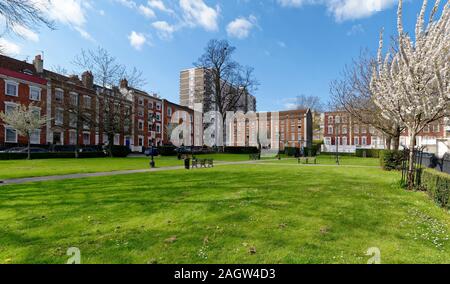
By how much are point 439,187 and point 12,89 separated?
146ft

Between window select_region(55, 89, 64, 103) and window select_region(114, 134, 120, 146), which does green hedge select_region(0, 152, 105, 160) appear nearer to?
window select_region(55, 89, 64, 103)

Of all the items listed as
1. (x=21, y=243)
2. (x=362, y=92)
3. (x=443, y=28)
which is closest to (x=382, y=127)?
(x=362, y=92)

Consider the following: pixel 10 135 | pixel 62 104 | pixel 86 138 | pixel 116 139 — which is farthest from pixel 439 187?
pixel 116 139

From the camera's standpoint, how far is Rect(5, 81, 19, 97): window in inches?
1270

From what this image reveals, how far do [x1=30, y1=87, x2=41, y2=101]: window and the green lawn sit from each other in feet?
113

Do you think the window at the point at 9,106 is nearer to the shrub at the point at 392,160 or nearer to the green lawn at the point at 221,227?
the green lawn at the point at 221,227

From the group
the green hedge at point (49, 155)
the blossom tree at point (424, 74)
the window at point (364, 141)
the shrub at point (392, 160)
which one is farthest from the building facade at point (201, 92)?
the blossom tree at point (424, 74)

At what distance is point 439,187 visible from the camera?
7402mm

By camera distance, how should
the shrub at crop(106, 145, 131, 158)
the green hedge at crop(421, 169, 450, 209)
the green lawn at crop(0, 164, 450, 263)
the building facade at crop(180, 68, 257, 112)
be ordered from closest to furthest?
the green lawn at crop(0, 164, 450, 263)
the green hedge at crop(421, 169, 450, 209)
the shrub at crop(106, 145, 131, 158)
the building facade at crop(180, 68, 257, 112)

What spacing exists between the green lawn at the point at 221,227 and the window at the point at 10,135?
31655mm

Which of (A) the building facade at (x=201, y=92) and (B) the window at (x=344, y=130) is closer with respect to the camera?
(A) the building facade at (x=201, y=92)

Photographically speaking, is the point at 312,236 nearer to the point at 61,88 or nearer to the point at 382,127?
the point at 382,127

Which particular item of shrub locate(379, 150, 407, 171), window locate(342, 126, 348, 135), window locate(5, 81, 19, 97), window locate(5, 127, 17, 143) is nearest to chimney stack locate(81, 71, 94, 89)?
window locate(5, 81, 19, 97)

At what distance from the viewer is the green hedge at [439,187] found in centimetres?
687
